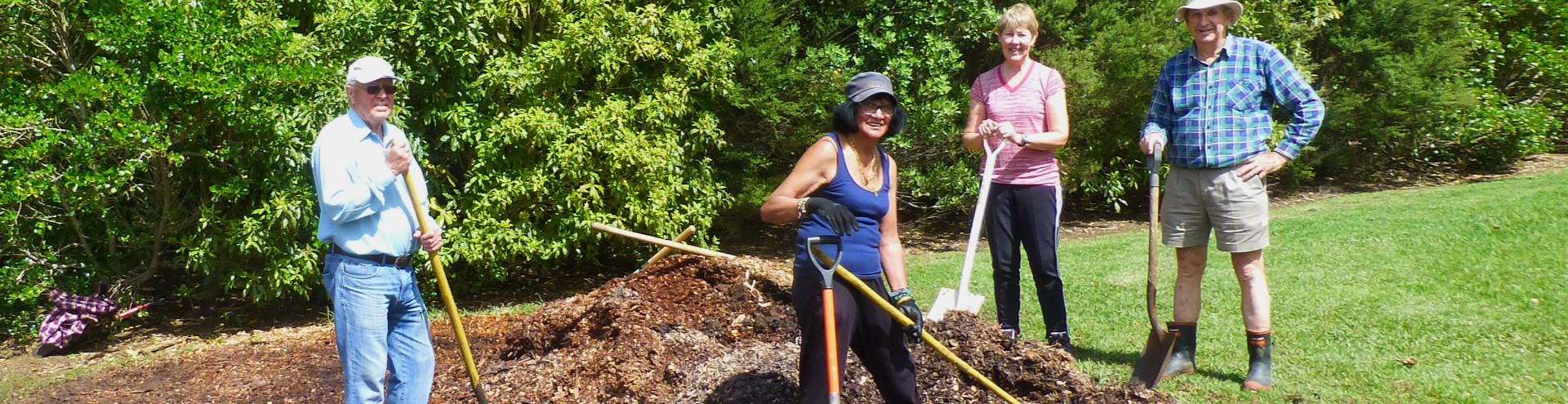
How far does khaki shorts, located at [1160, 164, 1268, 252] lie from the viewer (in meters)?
4.63

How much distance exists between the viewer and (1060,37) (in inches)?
385

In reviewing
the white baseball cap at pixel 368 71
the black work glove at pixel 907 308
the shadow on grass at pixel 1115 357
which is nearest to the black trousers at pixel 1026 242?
the shadow on grass at pixel 1115 357

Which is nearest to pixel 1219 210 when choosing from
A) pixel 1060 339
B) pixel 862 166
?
pixel 1060 339

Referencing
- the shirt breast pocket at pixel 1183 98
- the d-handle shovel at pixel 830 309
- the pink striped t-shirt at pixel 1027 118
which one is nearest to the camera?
the d-handle shovel at pixel 830 309

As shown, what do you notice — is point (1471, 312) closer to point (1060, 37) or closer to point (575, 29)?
point (1060, 37)

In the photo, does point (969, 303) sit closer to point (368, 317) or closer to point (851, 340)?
point (851, 340)

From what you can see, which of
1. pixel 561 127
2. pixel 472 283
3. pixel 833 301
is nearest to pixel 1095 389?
pixel 833 301

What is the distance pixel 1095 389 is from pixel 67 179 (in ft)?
17.7

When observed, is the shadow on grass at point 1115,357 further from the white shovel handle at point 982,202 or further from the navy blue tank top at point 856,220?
the navy blue tank top at point 856,220

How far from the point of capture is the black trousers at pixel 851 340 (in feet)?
11.6

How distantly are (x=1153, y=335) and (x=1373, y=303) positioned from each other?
2130 millimetres

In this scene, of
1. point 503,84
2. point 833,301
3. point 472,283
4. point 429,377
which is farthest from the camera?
point 472,283

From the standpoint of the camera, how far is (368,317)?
366 centimetres

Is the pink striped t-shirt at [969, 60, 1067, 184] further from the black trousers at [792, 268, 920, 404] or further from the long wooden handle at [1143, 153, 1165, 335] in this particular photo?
the black trousers at [792, 268, 920, 404]
